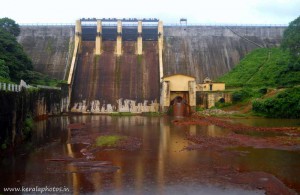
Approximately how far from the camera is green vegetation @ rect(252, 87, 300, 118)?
37.2 m

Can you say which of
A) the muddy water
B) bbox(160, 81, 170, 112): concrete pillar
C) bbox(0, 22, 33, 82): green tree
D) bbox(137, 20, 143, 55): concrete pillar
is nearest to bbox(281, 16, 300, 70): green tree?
bbox(160, 81, 170, 112): concrete pillar

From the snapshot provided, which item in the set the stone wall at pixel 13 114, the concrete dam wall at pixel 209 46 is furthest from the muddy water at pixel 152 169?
the concrete dam wall at pixel 209 46

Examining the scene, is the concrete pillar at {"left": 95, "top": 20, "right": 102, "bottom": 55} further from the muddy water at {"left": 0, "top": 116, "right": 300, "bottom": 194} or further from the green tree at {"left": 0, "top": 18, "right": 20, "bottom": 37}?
the muddy water at {"left": 0, "top": 116, "right": 300, "bottom": 194}

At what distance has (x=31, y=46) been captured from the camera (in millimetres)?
55312

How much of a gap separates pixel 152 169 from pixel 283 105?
84.3 feet

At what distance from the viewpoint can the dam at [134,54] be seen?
1831 inches

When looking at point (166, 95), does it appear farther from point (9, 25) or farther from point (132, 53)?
point (9, 25)

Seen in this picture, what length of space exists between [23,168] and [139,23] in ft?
141

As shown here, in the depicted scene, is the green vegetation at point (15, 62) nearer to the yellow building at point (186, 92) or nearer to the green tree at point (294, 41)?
the yellow building at point (186, 92)

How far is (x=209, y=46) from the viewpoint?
5688cm

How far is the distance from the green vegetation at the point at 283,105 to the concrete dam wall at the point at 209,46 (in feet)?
47.0

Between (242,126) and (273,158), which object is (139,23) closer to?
(242,126)

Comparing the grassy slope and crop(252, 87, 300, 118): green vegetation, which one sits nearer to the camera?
crop(252, 87, 300, 118): green vegetation

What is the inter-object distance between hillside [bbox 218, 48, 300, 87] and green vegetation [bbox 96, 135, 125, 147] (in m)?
27.6
